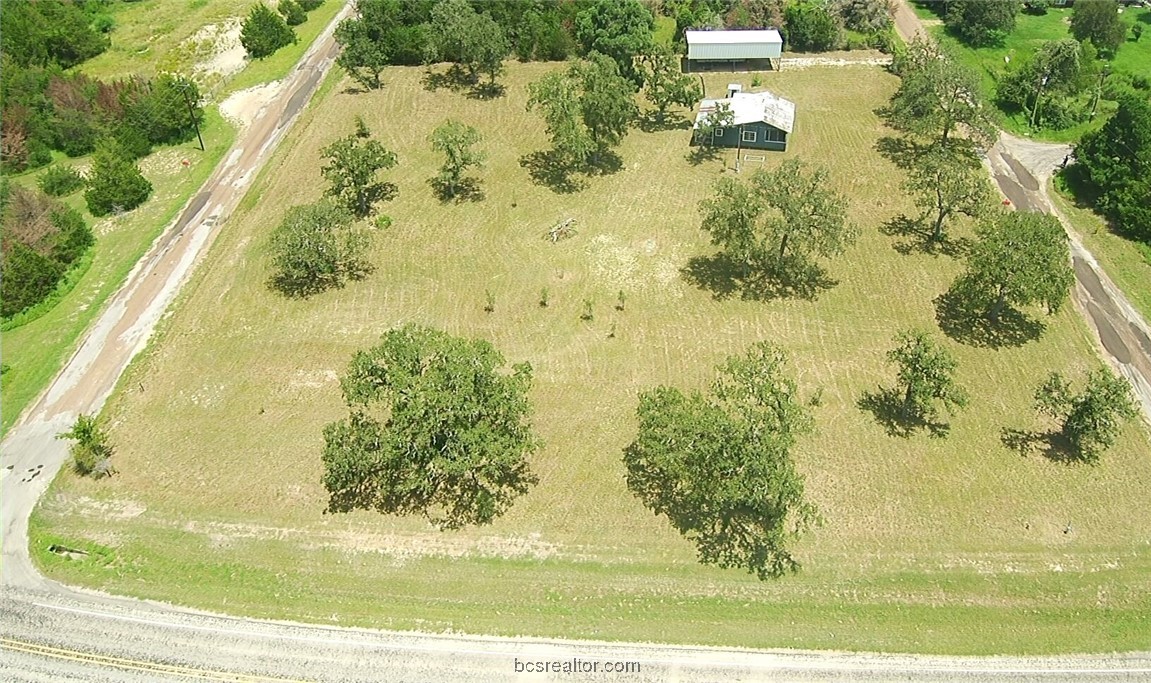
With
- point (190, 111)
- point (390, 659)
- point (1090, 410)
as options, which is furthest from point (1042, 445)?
point (190, 111)

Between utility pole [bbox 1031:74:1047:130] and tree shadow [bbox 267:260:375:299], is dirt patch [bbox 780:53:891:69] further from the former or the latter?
tree shadow [bbox 267:260:375:299]

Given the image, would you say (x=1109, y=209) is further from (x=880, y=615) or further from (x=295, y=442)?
(x=295, y=442)

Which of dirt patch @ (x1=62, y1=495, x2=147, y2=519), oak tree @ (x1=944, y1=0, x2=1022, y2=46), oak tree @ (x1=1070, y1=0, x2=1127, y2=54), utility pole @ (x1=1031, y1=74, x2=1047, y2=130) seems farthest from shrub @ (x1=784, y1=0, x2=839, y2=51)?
dirt patch @ (x1=62, y1=495, x2=147, y2=519)

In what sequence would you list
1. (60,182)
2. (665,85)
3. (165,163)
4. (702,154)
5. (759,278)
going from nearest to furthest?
1. (759,278)
2. (60,182)
3. (702,154)
4. (165,163)
5. (665,85)

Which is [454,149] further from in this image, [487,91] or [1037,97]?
[1037,97]

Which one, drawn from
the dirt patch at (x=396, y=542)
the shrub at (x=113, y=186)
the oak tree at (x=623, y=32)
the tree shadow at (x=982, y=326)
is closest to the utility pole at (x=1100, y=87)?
the tree shadow at (x=982, y=326)

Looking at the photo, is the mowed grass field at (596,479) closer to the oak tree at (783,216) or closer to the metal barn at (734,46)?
the oak tree at (783,216)
